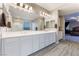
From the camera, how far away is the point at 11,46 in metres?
2.36

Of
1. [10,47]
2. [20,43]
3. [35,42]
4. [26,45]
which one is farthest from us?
[35,42]

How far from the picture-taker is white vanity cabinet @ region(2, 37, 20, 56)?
221cm

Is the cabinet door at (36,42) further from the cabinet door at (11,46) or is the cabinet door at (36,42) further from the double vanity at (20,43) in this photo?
the cabinet door at (11,46)

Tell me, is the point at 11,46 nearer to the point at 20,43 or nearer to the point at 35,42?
the point at 20,43

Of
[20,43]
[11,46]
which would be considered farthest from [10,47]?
[20,43]

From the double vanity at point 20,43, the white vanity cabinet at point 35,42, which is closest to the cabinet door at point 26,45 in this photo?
the double vanity at point 20,43

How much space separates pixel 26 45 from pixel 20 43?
0.32 metres

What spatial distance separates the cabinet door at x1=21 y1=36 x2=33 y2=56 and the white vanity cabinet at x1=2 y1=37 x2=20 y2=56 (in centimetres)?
21

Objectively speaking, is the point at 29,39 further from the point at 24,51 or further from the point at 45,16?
the point at 45,16

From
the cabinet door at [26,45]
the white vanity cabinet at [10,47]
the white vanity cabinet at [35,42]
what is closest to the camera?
the white vanity cabinet at [10,47]

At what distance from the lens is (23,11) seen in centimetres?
334

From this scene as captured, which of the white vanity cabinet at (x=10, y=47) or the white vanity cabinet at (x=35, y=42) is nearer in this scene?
the white vanity cabinet at (x=10, y=47)

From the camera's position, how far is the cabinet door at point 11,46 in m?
2.22

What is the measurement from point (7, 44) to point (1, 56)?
1.02 feet
